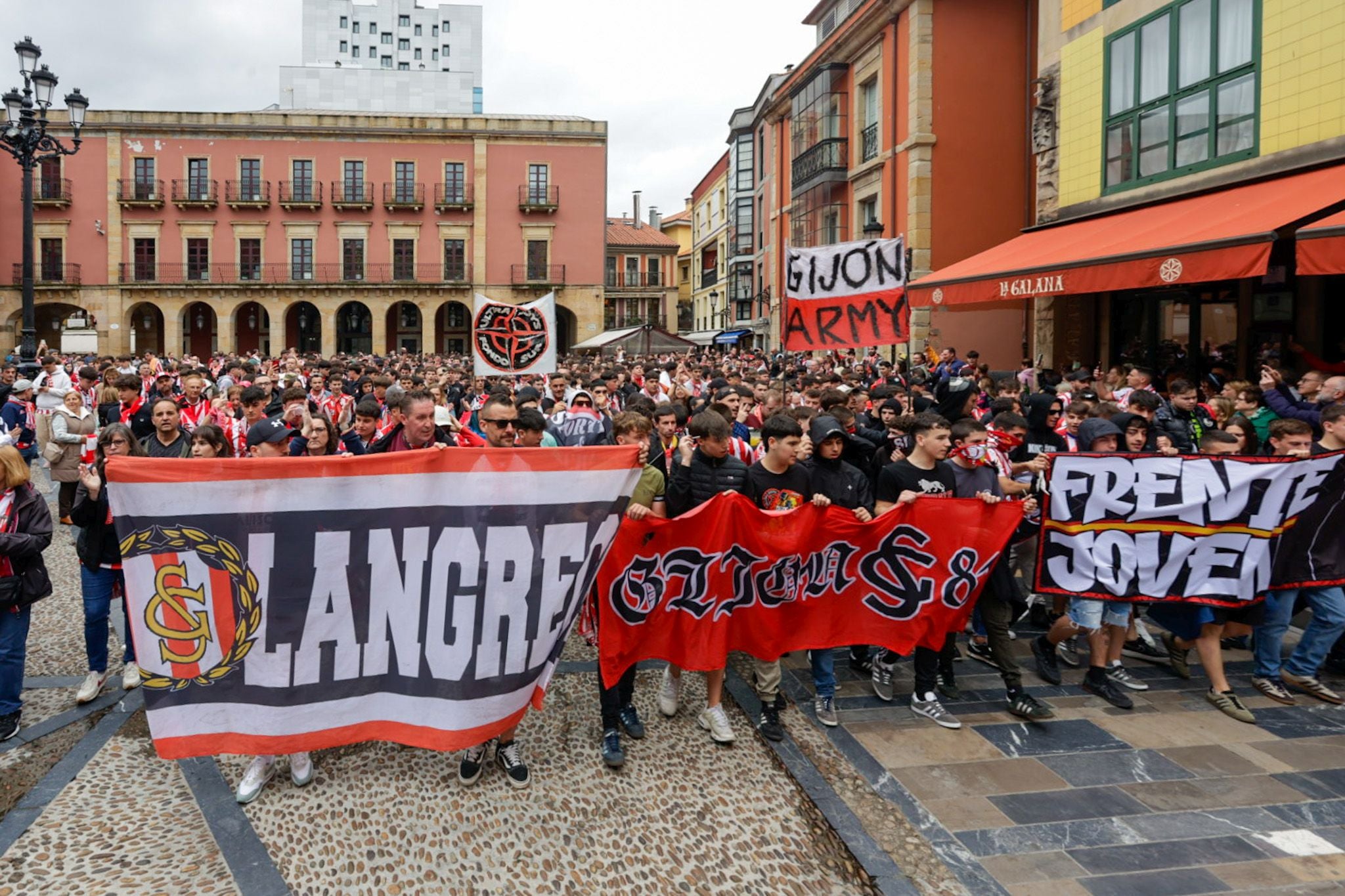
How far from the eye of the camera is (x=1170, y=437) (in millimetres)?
6043

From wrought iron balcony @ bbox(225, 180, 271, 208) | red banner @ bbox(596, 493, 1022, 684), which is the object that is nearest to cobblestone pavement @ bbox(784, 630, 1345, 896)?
red banner @ bbox(596, 493, 1022, 684)

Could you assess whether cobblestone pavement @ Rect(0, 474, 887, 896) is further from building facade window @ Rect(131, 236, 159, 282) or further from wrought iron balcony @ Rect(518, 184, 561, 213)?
building facade window @ Rect(131, 236, 159, 282)

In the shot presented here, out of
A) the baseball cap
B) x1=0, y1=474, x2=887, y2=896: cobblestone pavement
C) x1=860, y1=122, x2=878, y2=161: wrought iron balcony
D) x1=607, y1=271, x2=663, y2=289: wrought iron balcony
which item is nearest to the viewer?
x1=0, y1=474, x2=887, y2=896: cobblestone pavement

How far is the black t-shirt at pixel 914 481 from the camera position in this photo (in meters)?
4.95

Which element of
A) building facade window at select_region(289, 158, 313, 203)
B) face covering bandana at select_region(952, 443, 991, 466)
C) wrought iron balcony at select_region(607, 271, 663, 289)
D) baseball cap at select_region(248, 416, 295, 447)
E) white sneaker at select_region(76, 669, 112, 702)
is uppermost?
building facade window at select_region(289, 158, 313, 203)

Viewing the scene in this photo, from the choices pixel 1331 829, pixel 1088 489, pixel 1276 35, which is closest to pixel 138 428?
pixel 1088 489

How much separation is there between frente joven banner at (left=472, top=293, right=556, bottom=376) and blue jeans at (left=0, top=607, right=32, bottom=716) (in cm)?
595

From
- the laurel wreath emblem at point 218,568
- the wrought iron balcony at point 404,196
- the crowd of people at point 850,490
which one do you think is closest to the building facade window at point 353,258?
the wrought iron balcony at point 404,196

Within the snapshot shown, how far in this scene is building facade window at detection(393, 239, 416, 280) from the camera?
42.7m

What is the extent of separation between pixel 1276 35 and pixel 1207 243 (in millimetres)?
3705

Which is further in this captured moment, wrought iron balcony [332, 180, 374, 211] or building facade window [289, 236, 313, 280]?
building facade window [289, 236, 313, 280]

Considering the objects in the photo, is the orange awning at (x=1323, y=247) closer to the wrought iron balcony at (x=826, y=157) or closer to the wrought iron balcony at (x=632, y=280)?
the wrought iron balcony at (x=826, y=157)

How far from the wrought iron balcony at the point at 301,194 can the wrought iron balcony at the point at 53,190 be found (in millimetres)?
9537

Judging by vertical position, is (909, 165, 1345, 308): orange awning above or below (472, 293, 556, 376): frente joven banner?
above
